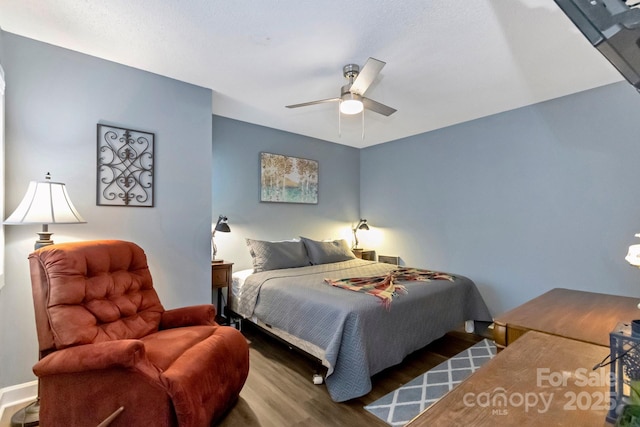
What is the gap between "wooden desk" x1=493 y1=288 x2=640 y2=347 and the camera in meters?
1.41

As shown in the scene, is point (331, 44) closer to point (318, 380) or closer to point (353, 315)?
point (353, 315)

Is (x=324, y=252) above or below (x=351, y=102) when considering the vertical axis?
below

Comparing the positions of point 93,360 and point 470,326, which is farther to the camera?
point 470,326

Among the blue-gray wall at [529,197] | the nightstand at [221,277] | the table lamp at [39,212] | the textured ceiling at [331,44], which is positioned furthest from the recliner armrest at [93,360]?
the blue-gray wall at [529,197]

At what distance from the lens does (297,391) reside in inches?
89.2

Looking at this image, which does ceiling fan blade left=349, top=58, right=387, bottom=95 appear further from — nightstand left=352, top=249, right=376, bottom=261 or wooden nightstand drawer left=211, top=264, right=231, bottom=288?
Answer: nightstand left=352, top=249, right=376, bottom=261

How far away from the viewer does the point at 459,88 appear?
284cm

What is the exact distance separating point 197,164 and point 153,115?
1.73ft

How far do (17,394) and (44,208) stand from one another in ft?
4.33

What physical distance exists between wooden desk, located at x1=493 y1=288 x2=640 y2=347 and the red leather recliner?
154cm

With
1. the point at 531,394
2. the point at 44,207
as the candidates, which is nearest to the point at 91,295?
the point at 44,207

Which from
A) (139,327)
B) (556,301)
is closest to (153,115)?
(139,327)

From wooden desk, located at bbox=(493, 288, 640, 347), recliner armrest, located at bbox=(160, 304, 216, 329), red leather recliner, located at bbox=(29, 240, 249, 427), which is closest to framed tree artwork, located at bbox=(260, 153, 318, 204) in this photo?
recliner armrest, located at bbox=(160, 304, 216, 329)

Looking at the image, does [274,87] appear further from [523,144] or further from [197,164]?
[523,144]
